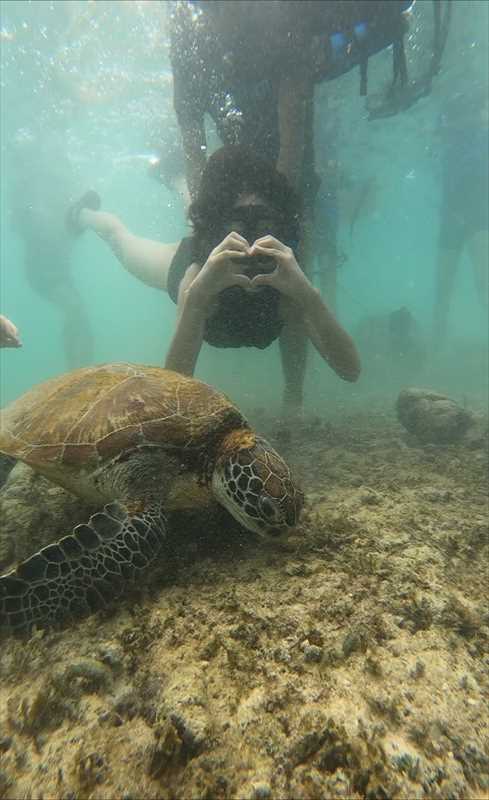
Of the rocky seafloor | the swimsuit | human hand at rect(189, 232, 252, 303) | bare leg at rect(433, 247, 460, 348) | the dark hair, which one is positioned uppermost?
bare leg at rect(433, 247, 460, 348)

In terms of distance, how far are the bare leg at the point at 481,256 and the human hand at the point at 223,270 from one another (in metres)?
18.0

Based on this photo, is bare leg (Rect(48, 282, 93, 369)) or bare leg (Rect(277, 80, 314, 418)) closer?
bare leg (Rect(277, 80, 314, 418))

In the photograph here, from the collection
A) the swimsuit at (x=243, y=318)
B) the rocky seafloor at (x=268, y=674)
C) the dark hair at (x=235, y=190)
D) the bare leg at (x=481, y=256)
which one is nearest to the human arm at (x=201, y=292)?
the swimsuit at (x=243, y=318)

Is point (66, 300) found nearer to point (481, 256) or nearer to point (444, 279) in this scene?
point (444, 279)

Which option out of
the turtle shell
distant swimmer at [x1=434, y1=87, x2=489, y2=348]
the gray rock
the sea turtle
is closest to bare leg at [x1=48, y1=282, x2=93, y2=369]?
distant swimmer at [x1=434, y1=87, x2=489, y2=348]

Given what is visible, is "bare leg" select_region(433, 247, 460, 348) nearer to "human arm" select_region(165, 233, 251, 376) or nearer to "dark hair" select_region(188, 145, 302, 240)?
"dark hair" select_region(188, 145, 302, 240)

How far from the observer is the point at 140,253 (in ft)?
22.9

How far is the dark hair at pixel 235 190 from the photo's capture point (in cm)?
336

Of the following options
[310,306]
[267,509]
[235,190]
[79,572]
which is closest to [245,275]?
[310,306]

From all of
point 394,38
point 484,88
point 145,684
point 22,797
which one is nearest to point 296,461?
point 145,684

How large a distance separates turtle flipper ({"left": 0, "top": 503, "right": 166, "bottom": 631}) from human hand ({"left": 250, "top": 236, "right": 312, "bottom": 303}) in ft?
6.29

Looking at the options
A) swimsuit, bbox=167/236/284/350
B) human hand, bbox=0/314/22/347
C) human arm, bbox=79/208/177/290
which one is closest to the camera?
human hand, bbox=0/314/22/347

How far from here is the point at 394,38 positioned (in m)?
4.56

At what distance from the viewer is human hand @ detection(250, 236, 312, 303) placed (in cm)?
258
